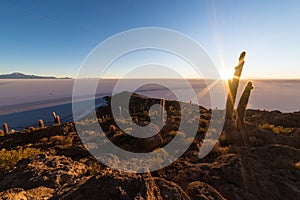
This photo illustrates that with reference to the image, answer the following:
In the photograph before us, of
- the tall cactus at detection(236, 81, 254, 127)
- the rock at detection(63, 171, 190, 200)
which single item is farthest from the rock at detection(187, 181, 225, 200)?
the tall cactus at detection(236, 81, 254, 127)

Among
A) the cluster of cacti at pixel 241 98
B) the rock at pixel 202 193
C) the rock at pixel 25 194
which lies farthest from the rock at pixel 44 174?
the cluster of cacti at pixel 241 98

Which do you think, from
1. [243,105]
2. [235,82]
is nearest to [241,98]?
[243,105]

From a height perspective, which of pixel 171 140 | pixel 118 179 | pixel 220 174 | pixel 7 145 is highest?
pixel 118 179

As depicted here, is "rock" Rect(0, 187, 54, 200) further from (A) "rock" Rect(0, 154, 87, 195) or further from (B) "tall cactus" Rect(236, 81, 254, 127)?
(B) "tall cactus" Rect(236, 81, 254, 127)

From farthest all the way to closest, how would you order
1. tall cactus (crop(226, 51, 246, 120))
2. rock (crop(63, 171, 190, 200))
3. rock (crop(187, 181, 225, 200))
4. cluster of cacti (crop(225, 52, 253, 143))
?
tall cactus (crop(226, 51, 246, 120)) → cluster of cacti (crop(225, 52, 253, 143)) → rock (crop(187, 181, 225, 200)) → rock (crop(63, 171, 190, 200))

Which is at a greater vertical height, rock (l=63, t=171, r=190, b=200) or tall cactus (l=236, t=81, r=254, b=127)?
tall cactus (l=236, t=81, r=254, b=127)

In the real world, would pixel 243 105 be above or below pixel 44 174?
above

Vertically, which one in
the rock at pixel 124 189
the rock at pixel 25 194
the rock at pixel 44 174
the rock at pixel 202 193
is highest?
the rock at pixel 124 189

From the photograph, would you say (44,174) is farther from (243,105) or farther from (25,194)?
(243,105)

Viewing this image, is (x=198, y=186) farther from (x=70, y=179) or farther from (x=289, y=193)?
(x=70, y=179)

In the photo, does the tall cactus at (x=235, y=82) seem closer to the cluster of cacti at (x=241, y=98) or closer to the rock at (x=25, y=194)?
the cluster of cacti at (x=241, y=98)

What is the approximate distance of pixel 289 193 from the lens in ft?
13.0

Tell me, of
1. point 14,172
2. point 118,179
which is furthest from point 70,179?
point 118,179

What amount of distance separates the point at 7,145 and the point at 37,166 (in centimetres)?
1134
